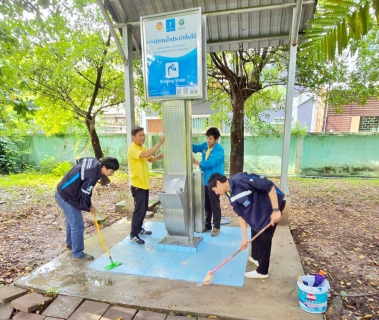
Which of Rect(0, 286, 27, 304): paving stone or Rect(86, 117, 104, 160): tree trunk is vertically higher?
Rect(86, 117, 104, 160): tree trunk

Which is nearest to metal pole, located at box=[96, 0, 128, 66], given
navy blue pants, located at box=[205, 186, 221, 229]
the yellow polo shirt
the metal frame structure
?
the metal frame structure

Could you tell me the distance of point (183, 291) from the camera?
93.3 inches

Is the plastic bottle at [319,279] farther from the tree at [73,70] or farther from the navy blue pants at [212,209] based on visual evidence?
the tree at [73,70]

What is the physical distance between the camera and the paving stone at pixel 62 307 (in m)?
2.15

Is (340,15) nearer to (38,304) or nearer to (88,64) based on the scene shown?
(38,304)

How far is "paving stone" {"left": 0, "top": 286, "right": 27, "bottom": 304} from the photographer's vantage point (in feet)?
7.58

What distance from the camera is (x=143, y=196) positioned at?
334cm

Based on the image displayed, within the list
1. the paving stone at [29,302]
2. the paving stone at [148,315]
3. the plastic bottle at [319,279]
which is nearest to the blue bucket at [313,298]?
the plastic bottle at [319,279]

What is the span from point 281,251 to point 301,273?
1.53 ft

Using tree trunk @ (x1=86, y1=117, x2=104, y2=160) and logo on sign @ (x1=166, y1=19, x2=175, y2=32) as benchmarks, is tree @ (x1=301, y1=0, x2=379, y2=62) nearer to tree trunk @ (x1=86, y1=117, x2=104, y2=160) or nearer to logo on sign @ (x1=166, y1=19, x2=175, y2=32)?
logo on sign @ (x1=166, y1=19, x2=175, y2=32)

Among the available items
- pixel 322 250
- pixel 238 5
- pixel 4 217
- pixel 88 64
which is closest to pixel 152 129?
pixel 88 64

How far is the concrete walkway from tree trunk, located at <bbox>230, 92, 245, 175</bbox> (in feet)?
12.6

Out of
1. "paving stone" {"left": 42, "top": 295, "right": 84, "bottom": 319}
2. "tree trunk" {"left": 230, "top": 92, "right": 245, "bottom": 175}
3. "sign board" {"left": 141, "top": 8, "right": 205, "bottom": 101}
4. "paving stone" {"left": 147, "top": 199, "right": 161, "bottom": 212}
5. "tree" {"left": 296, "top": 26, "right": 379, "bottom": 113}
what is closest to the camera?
"paving stone" {"left": 42, "top": 295, "right": 84, "bottom": 319}

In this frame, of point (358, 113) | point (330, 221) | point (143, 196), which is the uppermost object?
point (358, 113)
